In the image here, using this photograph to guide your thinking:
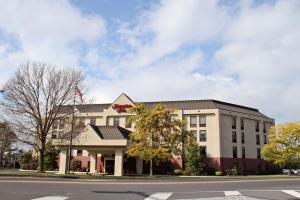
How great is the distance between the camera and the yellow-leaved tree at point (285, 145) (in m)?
50.8

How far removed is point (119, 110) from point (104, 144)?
17094 millimetres

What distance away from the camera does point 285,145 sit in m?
51.9

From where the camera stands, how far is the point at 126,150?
141 ft

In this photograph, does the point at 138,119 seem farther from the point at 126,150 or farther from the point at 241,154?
the point at 241,154

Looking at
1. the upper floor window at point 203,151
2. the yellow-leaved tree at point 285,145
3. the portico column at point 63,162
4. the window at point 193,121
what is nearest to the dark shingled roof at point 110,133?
the portico column at point 63,162

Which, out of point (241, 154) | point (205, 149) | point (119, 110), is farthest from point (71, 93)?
point (241, 154)

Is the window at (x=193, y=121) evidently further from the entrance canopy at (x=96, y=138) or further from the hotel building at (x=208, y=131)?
the entrance canopy at (x=96, y=138)

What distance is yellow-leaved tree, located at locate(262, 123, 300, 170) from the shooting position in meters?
50.8

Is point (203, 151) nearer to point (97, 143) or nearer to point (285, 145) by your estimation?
point (285, 145)

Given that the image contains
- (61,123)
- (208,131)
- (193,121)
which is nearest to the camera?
(61,123)

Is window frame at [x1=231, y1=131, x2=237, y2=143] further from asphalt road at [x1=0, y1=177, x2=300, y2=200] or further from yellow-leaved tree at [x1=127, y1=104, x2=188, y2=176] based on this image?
asphalt road at [x1=0, y1=177, x2=300, y2=200]

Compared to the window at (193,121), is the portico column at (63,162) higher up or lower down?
lower down

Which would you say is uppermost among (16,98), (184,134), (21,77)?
(21,77)

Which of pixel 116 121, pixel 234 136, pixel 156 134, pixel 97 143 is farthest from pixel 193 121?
pixel 97 143
